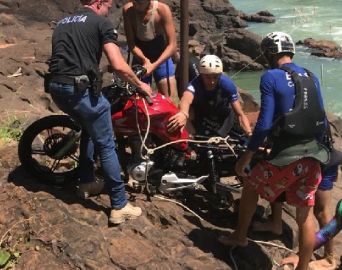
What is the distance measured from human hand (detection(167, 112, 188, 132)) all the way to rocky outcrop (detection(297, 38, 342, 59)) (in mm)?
19385

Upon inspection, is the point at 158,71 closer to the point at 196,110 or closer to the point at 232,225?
the point at 196,110

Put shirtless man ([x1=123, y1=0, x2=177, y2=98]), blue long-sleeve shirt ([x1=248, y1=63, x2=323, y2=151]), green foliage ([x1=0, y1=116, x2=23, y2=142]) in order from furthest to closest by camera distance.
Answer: green foliage ([x1=0, y1=116, x2=23, y2=142]) < shirtless man ([x1=123, y1=0, x2=177, y2=98]) < blue long-sleeve shirt ([x1=248, y1=63, x2=323, y2=151])

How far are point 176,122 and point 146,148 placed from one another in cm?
39

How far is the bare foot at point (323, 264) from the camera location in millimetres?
5113

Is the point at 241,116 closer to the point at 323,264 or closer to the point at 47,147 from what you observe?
the point at 323,264

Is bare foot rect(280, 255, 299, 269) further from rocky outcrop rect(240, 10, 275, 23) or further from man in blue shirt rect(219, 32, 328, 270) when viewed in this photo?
rocky outcrop rect(240, 10, 275, 23)

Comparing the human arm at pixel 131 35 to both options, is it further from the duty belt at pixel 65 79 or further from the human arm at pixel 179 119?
the duty belt at pixel 65 79

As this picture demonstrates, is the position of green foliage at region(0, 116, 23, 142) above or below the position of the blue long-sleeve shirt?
below

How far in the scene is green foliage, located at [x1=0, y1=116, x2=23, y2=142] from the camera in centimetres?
653

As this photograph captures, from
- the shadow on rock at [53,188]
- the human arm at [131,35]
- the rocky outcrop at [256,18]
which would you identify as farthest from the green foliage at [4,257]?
the rocky outcrop at [256,18]

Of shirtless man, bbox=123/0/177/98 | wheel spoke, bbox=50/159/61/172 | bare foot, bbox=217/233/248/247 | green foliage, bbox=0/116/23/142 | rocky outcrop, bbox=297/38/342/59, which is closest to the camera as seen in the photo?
bare foot, bbox=217/233/248/247

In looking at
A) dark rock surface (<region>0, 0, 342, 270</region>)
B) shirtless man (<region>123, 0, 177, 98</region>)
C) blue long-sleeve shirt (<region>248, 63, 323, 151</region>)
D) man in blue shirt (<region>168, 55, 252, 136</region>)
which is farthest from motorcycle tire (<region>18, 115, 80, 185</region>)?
blue long-sleeve shirt (<region>248, 63, 323, 151</region>)

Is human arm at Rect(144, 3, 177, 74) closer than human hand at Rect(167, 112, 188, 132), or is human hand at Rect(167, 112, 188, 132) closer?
human hand at Rect(167, 112, 188, 132)

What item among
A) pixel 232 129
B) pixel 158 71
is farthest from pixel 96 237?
pixel 158 71
